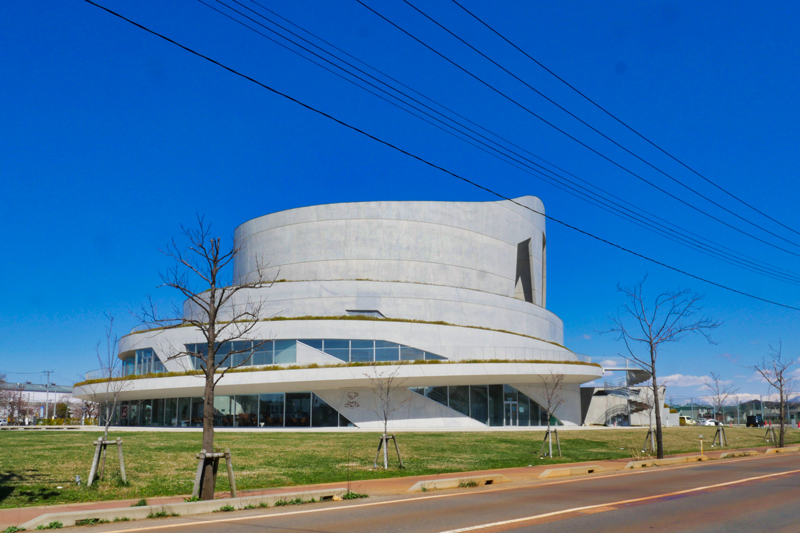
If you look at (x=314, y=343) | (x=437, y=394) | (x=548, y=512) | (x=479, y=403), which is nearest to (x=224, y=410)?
(x=314, y=343)

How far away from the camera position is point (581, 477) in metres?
17.9

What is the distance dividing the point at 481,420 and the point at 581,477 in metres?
27.3

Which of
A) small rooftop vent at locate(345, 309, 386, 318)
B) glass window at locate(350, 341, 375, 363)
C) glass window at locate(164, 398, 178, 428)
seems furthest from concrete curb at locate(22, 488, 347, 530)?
glass window at locate(164, 398, 178, 428)

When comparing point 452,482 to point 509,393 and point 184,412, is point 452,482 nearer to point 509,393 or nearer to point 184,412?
point 509,393

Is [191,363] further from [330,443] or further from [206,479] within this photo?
[206,479]

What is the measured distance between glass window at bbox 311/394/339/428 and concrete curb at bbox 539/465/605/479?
25396 mm

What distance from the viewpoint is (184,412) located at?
4622cm

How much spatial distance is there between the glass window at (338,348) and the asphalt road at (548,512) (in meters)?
28.8

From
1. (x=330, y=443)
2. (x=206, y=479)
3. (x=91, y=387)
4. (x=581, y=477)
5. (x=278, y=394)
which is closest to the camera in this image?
(x=206, y=479)

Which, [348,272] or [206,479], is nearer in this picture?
[206,479]

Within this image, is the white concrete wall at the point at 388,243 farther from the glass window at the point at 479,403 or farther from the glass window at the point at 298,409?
the glass window at the point at 298,409

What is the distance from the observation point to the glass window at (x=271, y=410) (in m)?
43.9

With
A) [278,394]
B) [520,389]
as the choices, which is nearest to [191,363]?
[278,394]

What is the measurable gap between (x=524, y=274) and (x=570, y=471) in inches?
1834
